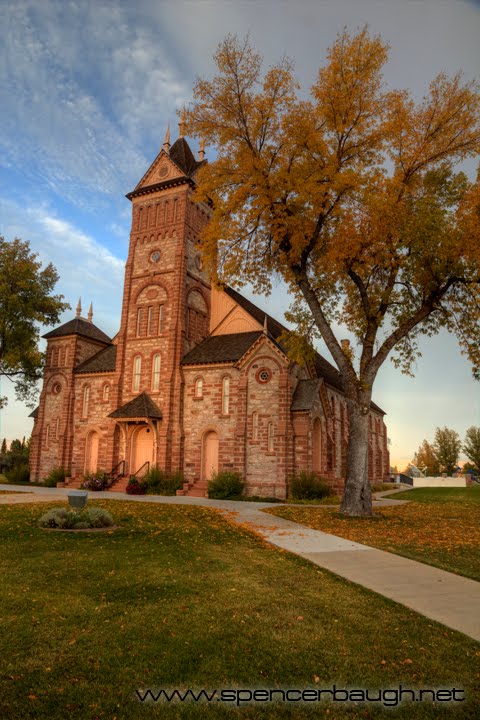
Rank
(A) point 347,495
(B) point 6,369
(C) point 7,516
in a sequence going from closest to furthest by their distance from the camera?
(C) point 7,516
(A) point 347,495
(B) point 6,369

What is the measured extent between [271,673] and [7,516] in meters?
11.8

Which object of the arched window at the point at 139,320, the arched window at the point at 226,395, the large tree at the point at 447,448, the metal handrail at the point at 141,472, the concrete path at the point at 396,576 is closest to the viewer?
the concrete path at the point at 396,576

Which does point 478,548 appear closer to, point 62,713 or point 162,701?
point 162,701

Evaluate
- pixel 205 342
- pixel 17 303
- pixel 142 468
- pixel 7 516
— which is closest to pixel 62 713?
pixel 7 516

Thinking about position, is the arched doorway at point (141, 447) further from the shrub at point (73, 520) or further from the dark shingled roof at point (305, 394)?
the shrub at point (73, 520)

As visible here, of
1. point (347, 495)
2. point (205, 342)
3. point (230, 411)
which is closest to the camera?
point (347, 495)

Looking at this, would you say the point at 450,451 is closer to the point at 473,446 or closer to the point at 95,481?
the point at 473,446

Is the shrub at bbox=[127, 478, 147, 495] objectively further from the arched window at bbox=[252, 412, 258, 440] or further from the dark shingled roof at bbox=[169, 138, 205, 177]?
the dark shingled roof at bbox=[169, 138, 205, 177]

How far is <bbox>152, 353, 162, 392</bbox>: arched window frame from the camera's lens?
30125 mm

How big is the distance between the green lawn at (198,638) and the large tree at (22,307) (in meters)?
27.7

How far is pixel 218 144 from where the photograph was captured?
65.4 feet

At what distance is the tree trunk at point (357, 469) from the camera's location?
57.9 feet

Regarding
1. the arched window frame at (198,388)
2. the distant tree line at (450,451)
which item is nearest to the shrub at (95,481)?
the arched window frame at (198,388)

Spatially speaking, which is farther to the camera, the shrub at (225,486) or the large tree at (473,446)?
the large tree at (473,446)
